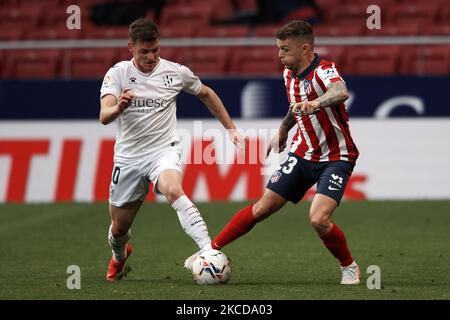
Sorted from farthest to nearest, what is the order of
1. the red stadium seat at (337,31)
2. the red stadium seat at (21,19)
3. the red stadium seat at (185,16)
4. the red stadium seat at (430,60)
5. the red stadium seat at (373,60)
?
the red stadium seat at (21,19) → the red stadium seat at (185,16) → the red stadium seat at (337,31) → the red stadium seat at (373,60) → the red stadium seat at (430,60)

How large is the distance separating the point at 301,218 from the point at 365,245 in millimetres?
2632

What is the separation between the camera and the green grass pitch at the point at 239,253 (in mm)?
7602

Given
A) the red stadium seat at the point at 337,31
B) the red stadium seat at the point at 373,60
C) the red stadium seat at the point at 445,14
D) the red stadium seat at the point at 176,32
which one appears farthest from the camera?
the red stadium seat at the point at 176,32

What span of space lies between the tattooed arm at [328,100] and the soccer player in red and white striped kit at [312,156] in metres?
0.11

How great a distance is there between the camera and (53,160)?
15266mm

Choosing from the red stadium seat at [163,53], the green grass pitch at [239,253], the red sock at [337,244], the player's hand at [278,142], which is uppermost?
the red stadium seat at [163,53]

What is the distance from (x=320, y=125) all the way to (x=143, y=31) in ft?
5.04

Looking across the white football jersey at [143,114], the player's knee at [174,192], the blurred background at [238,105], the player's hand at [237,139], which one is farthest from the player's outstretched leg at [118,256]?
the blurred background at [238,105]

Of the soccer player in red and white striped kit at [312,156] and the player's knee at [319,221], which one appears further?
the soccer player in red and white striped kit at [312,156]

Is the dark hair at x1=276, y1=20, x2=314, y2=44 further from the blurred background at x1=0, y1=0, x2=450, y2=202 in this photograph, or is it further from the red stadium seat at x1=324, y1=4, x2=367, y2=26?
the red stadium seat at x1=324, y1=4, x2=367, y2=26

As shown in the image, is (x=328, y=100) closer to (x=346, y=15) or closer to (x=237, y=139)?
(x=237, y=139)

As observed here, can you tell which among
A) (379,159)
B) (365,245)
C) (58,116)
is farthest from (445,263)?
(58,116)

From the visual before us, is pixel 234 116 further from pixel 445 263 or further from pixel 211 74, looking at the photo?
pixel 445 263

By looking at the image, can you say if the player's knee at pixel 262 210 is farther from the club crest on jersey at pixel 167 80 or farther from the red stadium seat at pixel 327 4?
the red stadium seat at pixel 327 4
